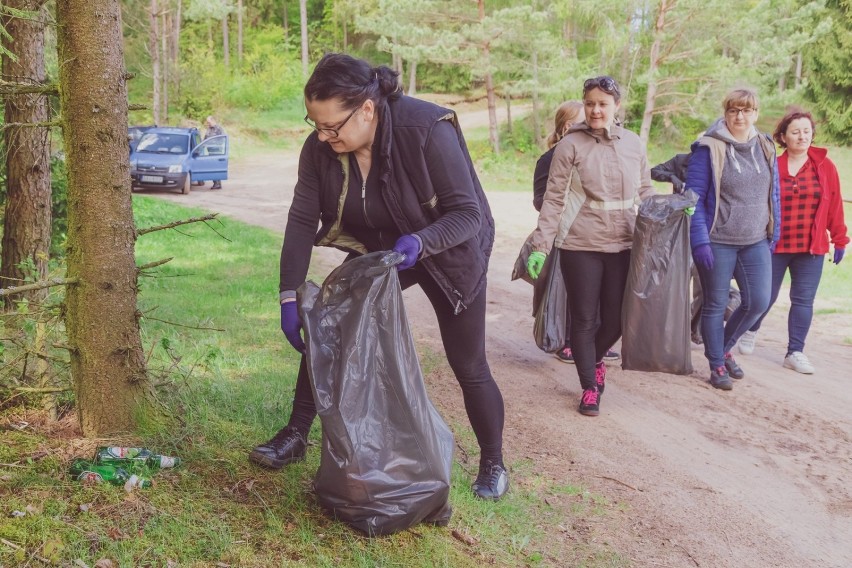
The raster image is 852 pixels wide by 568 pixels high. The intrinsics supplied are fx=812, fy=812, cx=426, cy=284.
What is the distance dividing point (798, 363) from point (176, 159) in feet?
51.9

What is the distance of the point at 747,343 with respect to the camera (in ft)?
22.0

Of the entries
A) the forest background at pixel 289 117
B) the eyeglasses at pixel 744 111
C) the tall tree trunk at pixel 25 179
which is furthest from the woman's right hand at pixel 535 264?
the tall tree trunk at pixel 25 179

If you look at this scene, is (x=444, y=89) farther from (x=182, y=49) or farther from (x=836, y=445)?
(x=836, y=445)

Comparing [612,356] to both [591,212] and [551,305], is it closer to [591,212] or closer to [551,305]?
[551,305]

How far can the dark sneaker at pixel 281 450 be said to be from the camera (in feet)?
10.9

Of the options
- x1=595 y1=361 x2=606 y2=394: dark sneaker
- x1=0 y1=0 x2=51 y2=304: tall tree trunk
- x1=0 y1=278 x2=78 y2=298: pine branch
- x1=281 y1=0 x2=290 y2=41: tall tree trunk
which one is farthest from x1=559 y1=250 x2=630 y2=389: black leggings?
x1=281 y1=0 x2=290 y2=41: tall tree trunk

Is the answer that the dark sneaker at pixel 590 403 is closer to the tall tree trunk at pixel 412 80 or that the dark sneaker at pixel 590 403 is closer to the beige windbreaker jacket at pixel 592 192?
the beige windbreaker jacket at pixel 592 192

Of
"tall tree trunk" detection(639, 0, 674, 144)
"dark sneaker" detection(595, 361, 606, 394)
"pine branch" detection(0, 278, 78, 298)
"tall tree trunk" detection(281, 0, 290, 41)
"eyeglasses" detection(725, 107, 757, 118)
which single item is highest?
"tall tree trunk" detection(281, 0, 290, 41)

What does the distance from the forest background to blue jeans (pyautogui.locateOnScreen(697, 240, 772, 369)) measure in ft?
6.83

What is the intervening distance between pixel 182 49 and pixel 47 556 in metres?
45.3

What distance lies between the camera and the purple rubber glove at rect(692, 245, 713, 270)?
5.50m

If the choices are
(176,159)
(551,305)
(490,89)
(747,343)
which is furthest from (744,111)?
(490,89)

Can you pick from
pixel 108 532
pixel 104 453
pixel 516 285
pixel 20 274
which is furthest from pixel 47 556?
pixel 516 285

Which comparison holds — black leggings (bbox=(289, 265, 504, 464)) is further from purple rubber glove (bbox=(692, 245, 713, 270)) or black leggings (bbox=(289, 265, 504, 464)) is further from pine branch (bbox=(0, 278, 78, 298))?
purple rubber glove (bbox=(692, 245, 713, 270))
